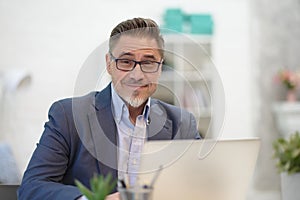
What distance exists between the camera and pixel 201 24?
4.00m

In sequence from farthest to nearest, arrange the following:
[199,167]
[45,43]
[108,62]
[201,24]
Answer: [201,24]
[45,43]
[108,62]
[199,167]

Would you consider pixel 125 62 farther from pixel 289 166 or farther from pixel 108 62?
pixel 289 166

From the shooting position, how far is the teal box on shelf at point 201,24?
3967mm

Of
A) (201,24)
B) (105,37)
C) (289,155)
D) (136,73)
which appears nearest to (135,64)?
(136,73)

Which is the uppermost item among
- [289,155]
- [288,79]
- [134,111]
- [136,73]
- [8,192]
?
[136,73]

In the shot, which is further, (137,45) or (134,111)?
(134,111)

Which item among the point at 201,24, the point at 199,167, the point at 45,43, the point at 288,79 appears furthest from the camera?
the point at 288,79

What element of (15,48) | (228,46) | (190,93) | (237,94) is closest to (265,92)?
(237,94)

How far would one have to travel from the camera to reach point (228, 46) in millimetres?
4172

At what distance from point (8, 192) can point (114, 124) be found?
0.36 metres

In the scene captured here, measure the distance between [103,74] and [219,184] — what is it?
1.18 feet

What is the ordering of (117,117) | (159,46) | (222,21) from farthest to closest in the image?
(222,21) → (117,117) → (159,46)

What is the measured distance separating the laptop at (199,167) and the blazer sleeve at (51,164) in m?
0.21

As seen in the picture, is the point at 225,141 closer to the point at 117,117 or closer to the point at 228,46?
the point at 117,117
